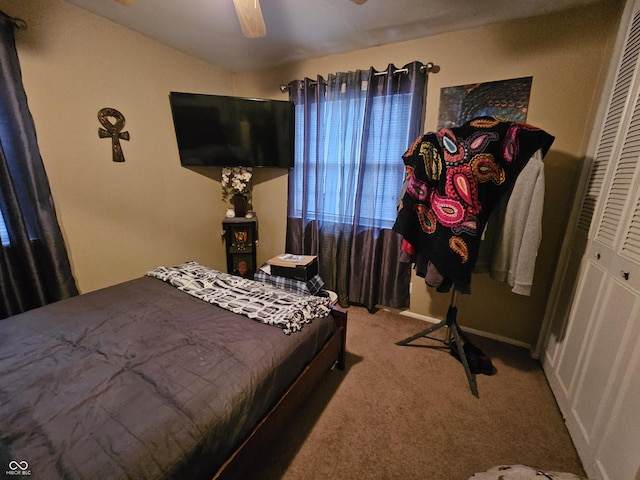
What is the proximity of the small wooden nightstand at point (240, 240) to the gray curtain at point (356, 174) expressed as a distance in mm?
533

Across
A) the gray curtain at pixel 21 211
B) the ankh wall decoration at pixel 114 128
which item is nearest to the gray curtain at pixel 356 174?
the ankh wall decoration at pixel 114 128

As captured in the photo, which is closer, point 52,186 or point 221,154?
point 52,186

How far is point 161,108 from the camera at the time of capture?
239cm

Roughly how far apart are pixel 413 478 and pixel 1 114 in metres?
3.08

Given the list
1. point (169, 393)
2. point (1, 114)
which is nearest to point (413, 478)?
point (169, 393)

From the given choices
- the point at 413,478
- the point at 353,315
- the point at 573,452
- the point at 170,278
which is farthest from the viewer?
the point at 353,315

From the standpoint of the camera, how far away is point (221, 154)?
2670mm

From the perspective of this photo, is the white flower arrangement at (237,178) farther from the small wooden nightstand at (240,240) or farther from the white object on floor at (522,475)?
the white object on floor at (522,475)

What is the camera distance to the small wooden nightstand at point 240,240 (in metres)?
2.88

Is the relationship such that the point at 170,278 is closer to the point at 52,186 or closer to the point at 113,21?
the point at 52,186

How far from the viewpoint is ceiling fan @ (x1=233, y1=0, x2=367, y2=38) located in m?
1.22

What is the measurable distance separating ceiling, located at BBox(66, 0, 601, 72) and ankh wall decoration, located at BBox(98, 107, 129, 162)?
69cm

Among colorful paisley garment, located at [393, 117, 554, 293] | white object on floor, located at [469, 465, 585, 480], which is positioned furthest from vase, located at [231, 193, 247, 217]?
white object on floor, located at [469, 465, 585, 480]

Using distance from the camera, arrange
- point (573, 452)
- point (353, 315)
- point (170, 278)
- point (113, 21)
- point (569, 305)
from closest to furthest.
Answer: point (573, 452), point (569, 305), point (170, 278), point (113, 21), point (353, 315)
